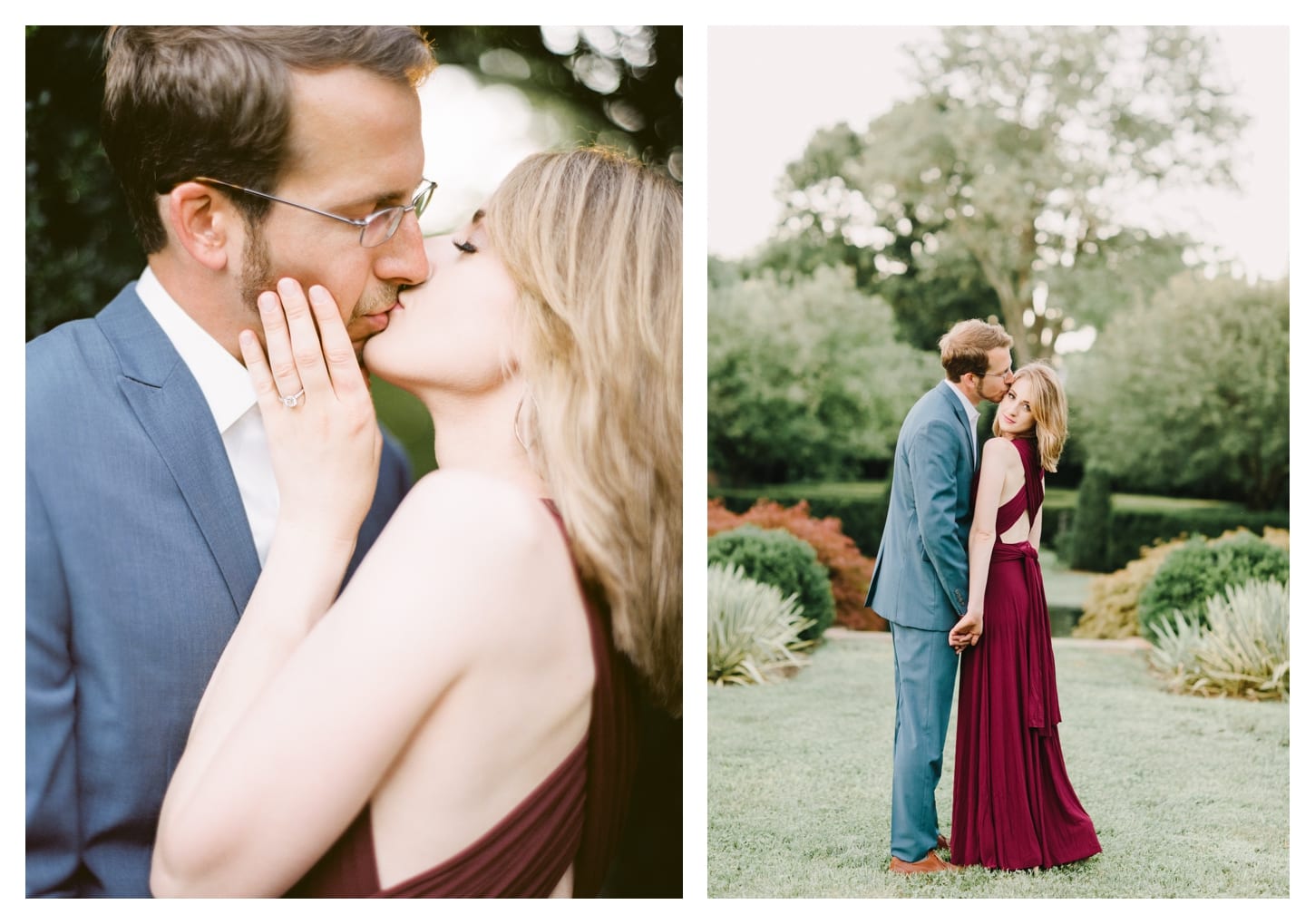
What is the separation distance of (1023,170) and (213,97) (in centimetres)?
303

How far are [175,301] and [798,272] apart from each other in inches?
102

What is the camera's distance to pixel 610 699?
3328mm

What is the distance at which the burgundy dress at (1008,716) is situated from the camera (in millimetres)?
3619

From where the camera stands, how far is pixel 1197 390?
494 cm

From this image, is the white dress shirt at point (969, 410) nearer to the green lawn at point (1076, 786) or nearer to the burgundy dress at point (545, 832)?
the green lawn at point (1076, 786)

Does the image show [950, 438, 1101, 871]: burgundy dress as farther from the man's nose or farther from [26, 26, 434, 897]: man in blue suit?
[26, 26, 434, 897]: man in blue suit

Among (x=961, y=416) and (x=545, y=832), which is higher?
(x=961, y=416)

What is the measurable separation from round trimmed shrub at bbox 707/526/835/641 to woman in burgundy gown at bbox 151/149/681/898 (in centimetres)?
108

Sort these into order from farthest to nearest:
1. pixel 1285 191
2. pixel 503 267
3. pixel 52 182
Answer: pixel 1285 191
pixel 52 182
pixel 503 267

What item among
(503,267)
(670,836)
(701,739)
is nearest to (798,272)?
(503,267)

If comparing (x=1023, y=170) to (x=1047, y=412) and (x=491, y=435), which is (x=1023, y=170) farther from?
(x=491, y=435)

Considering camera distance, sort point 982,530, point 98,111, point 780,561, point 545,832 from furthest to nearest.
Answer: point 780,561 < point 982,530 < point 98,111 < point 545,832

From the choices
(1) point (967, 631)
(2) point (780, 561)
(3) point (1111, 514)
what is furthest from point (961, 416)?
Answer: (3) point (1111, 514)

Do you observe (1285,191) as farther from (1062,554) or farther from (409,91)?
(409,91)
